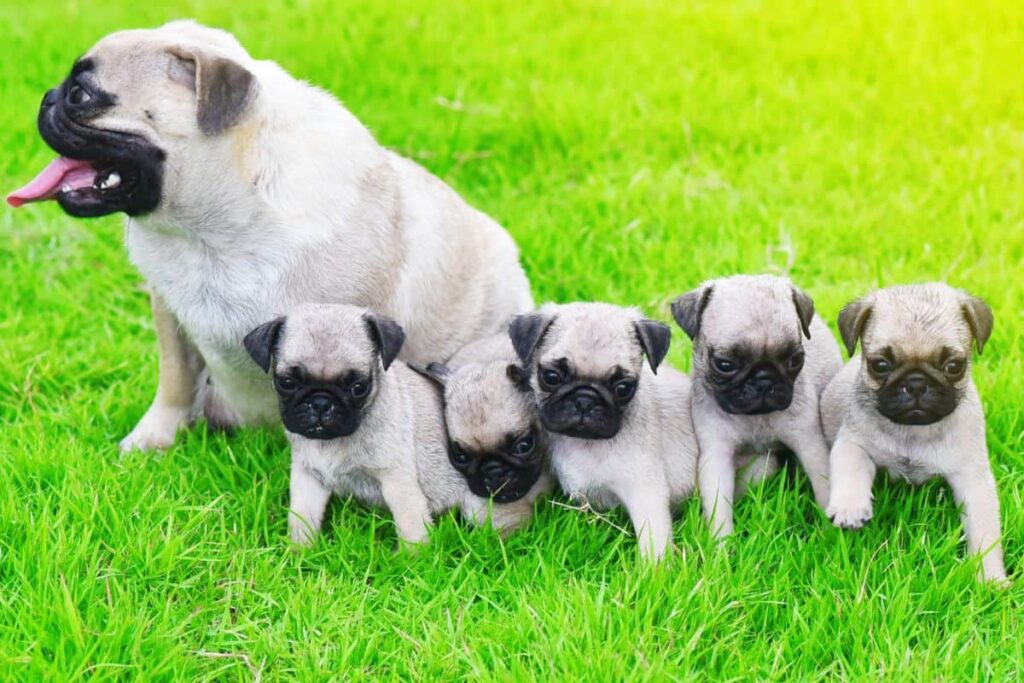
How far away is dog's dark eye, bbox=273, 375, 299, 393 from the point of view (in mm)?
5164

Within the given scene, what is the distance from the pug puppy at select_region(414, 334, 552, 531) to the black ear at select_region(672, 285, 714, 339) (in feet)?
2.54

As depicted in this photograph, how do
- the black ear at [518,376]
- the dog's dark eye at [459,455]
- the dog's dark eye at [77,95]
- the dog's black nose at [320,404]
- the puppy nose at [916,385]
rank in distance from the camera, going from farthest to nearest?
the black ear at [518,376]
the dog's dark eye at [459,455]
the dog's dark eye at [77,95]
the dog's black nose at [320,404]
the puppy nose at [916,385]

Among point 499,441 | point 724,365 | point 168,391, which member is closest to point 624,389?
point 724,365

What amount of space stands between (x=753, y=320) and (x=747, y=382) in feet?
0.91

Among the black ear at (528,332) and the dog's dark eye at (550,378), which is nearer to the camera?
the dog's dark eye at (550,378)

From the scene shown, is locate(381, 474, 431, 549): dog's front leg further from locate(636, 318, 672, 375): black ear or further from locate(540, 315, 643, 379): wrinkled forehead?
locate(636, 318, 672, 375): black ear

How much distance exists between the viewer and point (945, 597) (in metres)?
4.86

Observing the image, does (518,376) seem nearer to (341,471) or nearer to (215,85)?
(341,471)

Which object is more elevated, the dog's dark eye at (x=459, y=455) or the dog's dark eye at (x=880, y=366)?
the dog's dark eye at (x=880, y=366)

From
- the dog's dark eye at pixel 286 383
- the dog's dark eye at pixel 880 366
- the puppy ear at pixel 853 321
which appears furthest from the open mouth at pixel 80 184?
the dog's dark eye at pixel 880 366

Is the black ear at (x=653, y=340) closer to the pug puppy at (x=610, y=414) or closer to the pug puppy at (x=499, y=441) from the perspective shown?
the pug puppy at (x=610, y=414)

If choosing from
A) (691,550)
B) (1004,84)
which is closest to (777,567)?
(691,550)

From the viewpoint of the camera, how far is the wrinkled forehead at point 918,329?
16.2ft

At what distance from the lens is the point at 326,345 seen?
5.19 m
